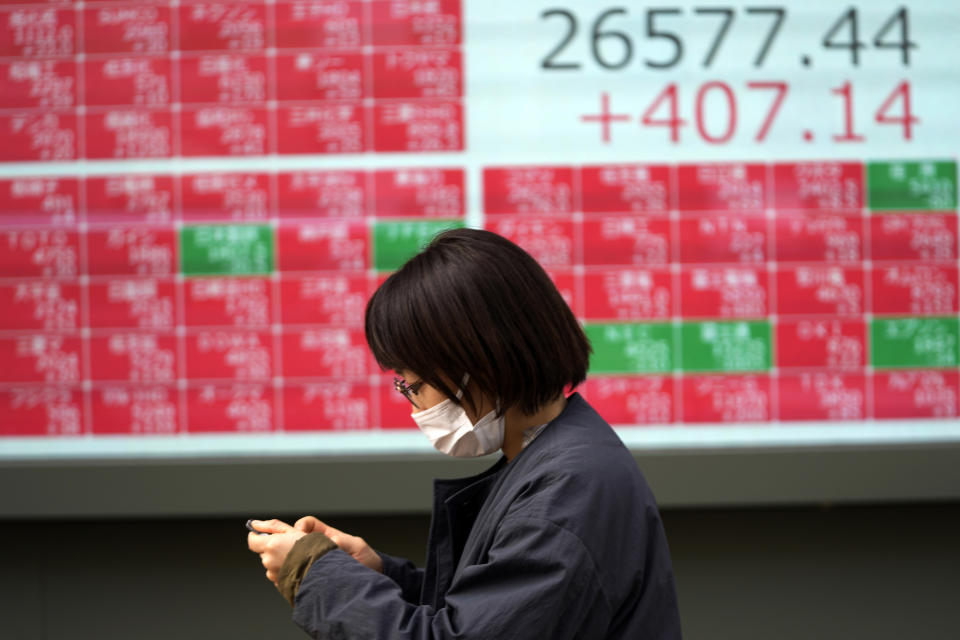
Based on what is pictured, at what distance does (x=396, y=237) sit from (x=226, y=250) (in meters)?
0.51

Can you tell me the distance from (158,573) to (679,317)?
69.6 inches

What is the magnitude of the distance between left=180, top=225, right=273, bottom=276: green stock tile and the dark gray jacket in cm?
158

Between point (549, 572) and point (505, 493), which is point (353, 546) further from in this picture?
point (549, 572)

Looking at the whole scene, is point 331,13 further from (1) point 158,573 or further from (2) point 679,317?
(1) point 158,573

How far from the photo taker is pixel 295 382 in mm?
2480

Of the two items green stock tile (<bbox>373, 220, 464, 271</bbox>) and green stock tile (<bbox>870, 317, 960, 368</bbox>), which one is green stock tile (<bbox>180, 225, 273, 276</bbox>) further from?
green stock tile (<bbox>870, 317, 960, 368</bbox>)

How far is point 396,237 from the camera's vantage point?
2.48m

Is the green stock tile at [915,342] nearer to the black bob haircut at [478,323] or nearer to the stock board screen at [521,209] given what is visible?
the stock board screen at [521,209]

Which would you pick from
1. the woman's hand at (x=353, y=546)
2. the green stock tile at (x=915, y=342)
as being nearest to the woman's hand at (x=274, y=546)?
the woman's hand at (x=353, y=546)

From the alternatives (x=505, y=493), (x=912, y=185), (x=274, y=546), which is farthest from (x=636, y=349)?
(x=274, y=546)

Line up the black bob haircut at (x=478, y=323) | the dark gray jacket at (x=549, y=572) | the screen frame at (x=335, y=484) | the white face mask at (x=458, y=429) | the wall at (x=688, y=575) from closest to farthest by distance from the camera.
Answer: the dark gray jacket at (x=549, y=572) → the black bob haircut at (x=478, y=323) → the white face mask at (x=458, y=429) → the screen frame at (x=335, y=484) → the wall at (x=688, y=575)

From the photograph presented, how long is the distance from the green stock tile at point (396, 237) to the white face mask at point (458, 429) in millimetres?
1315

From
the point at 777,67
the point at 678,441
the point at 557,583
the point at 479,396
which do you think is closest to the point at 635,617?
the point at 557,583

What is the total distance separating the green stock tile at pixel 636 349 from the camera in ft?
8.14
